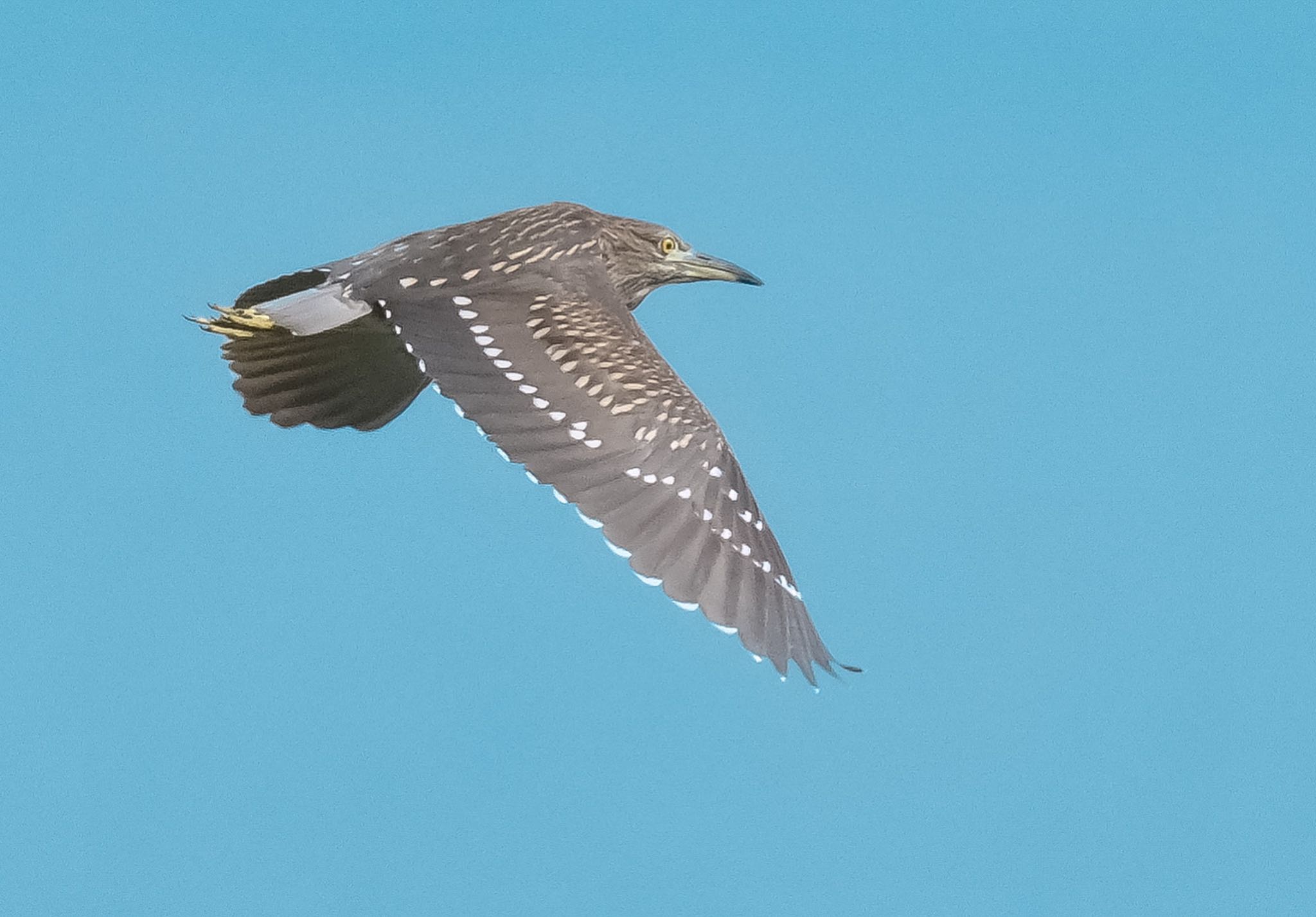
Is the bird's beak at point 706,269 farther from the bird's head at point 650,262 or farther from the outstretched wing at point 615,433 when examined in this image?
the outstretched wing at point 615,433

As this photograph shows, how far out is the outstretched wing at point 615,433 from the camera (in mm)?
6516

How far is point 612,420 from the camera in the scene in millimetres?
6914

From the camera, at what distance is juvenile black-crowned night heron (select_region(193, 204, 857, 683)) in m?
6.59

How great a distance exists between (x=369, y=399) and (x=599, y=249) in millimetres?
1221

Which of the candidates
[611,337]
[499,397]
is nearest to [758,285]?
[611,337]

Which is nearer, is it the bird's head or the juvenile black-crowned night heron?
the juvenile black-crowned night heron

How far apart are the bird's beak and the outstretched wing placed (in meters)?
1.00

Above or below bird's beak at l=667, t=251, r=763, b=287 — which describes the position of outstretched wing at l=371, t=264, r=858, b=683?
below

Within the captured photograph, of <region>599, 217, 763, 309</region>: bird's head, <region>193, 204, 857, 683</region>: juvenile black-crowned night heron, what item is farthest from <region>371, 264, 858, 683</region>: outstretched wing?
<region>599, 217, 763, 309</region>: bird's head

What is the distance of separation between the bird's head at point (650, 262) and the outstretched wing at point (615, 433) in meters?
0.74

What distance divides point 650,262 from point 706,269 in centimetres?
30

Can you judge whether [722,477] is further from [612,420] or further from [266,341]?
[266,341]

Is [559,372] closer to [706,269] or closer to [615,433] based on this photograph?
[615,433]

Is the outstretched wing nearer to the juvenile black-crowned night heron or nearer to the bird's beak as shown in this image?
the juvenile black-crowned night heron
